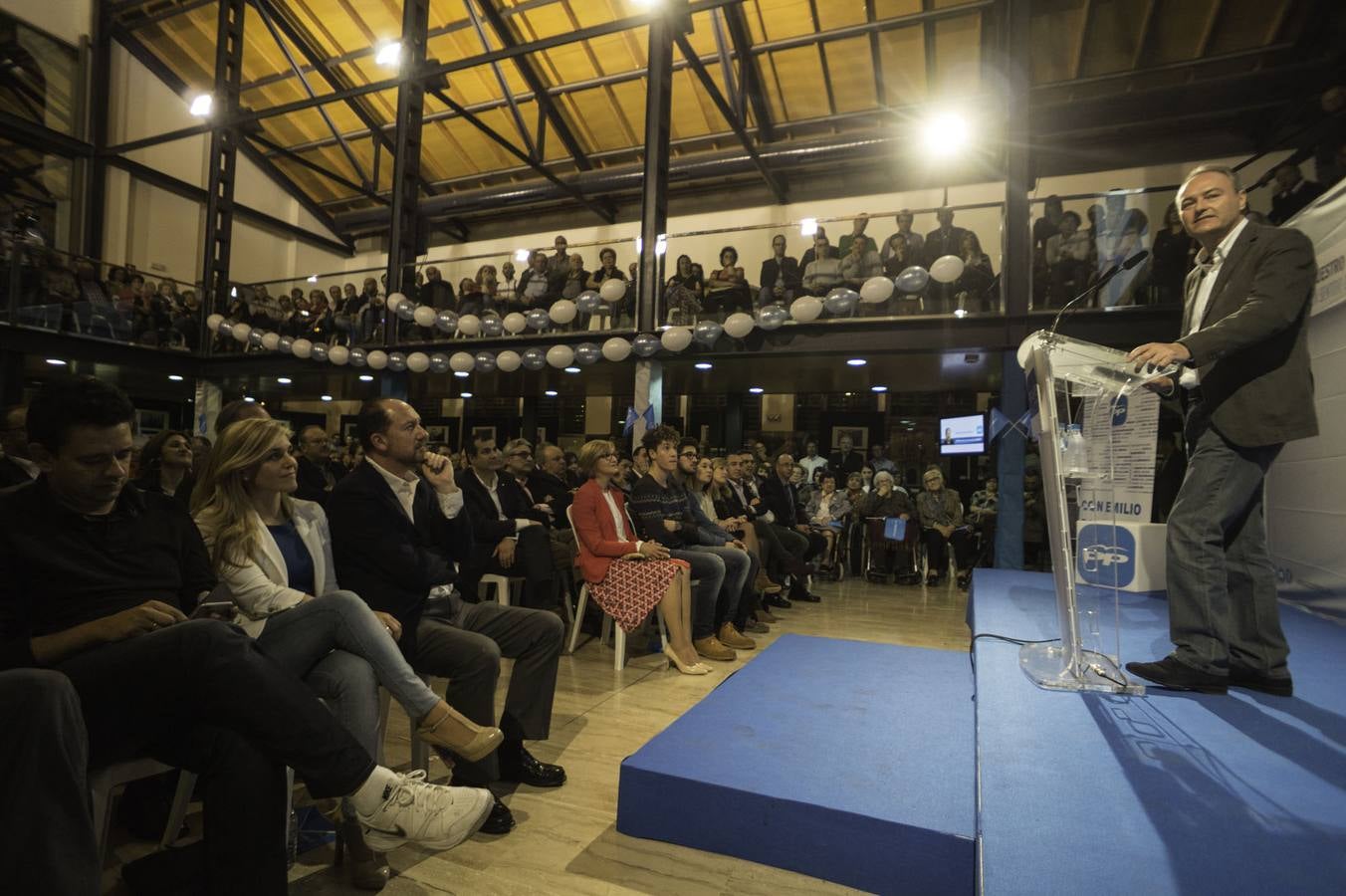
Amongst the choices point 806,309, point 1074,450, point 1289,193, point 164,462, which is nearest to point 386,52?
point 806,309

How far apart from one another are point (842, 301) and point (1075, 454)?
4.76 metres

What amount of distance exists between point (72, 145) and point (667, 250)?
1044cm

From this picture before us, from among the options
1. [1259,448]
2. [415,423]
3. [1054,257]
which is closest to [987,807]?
[1259,448]

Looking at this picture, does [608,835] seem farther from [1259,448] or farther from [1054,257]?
A: [1054,257]

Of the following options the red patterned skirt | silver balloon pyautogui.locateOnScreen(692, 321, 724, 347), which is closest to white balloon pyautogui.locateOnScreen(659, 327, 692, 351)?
silver balloon pyautogui.locateOnScreen(692, 321, 724, 347)

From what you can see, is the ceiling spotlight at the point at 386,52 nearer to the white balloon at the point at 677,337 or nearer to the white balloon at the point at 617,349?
the white balloon at the point at 617,349

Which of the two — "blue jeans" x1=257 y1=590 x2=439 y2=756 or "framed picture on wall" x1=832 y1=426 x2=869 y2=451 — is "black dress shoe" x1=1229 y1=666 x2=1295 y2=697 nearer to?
"blue jeans" x1=257 y1=590 x2=439 y2=756

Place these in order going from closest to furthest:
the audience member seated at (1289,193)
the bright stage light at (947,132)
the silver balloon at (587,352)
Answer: the audience member seated at (1289,193) → the silver balloon at (587,352) → the bright stage light at (947,132)

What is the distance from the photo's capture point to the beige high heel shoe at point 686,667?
351cm

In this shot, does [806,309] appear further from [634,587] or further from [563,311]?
[634,587]

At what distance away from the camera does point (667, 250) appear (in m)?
7.20

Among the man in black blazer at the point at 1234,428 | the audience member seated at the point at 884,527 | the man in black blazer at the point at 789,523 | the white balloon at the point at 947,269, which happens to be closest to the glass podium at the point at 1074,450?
the man in black blazer at the point at 1234,428

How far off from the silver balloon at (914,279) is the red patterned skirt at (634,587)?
381 cm

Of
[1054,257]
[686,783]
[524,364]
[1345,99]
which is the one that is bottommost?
[686,783]
